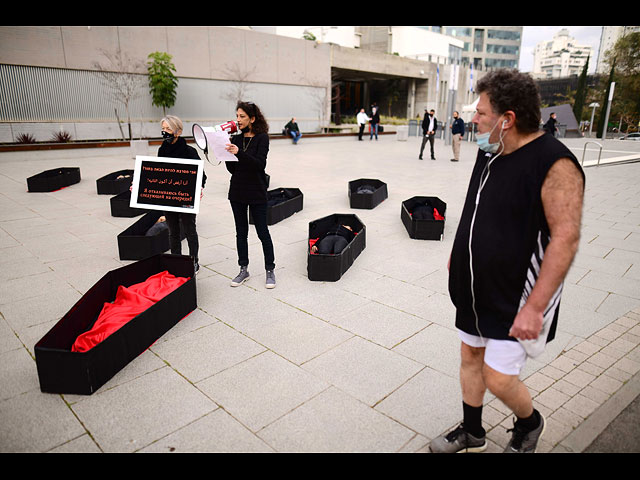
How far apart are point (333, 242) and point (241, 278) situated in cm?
135

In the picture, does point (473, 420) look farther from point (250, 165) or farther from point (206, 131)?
point (206, 131)

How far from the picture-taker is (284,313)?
455cm

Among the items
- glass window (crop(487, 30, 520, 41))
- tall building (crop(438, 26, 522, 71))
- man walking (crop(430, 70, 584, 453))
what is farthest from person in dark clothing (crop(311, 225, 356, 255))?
glass window (crop(487, 30, 520, 41))

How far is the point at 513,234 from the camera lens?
6.76 ft

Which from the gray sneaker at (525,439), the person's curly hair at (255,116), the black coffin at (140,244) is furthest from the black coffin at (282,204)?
the gray sneaker at (525,439)

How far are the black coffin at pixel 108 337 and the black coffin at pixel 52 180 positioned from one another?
7.77 m

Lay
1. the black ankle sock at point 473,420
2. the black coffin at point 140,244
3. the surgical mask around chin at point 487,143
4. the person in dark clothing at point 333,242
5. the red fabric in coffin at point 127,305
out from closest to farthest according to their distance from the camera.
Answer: the surgical mask around chin at point 487,143, the black ankle sock at point 473,420, the red fabric in coffin at point 127,305, the person in dark clothing at point 333,242, the black coffin at point 140,244

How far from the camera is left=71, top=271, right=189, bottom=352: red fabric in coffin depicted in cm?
355

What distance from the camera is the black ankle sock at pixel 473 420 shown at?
2.53 meters

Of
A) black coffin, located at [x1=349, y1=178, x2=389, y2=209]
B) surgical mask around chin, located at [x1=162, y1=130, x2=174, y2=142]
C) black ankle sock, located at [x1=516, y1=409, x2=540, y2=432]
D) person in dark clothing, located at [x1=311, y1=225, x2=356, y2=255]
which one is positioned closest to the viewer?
black ankle sock, located at [x1=516, y1=409, x2=540, y2=432]

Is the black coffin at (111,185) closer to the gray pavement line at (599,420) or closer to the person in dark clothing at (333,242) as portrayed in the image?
the person in dark clothing at (333,242)

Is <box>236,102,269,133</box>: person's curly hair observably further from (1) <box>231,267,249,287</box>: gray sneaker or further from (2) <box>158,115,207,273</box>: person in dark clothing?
(1) <box>231,267,249,287</box>: gray sneaker

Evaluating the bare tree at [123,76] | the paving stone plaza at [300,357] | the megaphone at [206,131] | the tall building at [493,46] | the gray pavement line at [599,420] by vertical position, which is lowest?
the paving stone plaza at [300,357]

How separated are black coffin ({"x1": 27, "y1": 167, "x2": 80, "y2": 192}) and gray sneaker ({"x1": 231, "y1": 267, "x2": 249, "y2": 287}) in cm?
799
